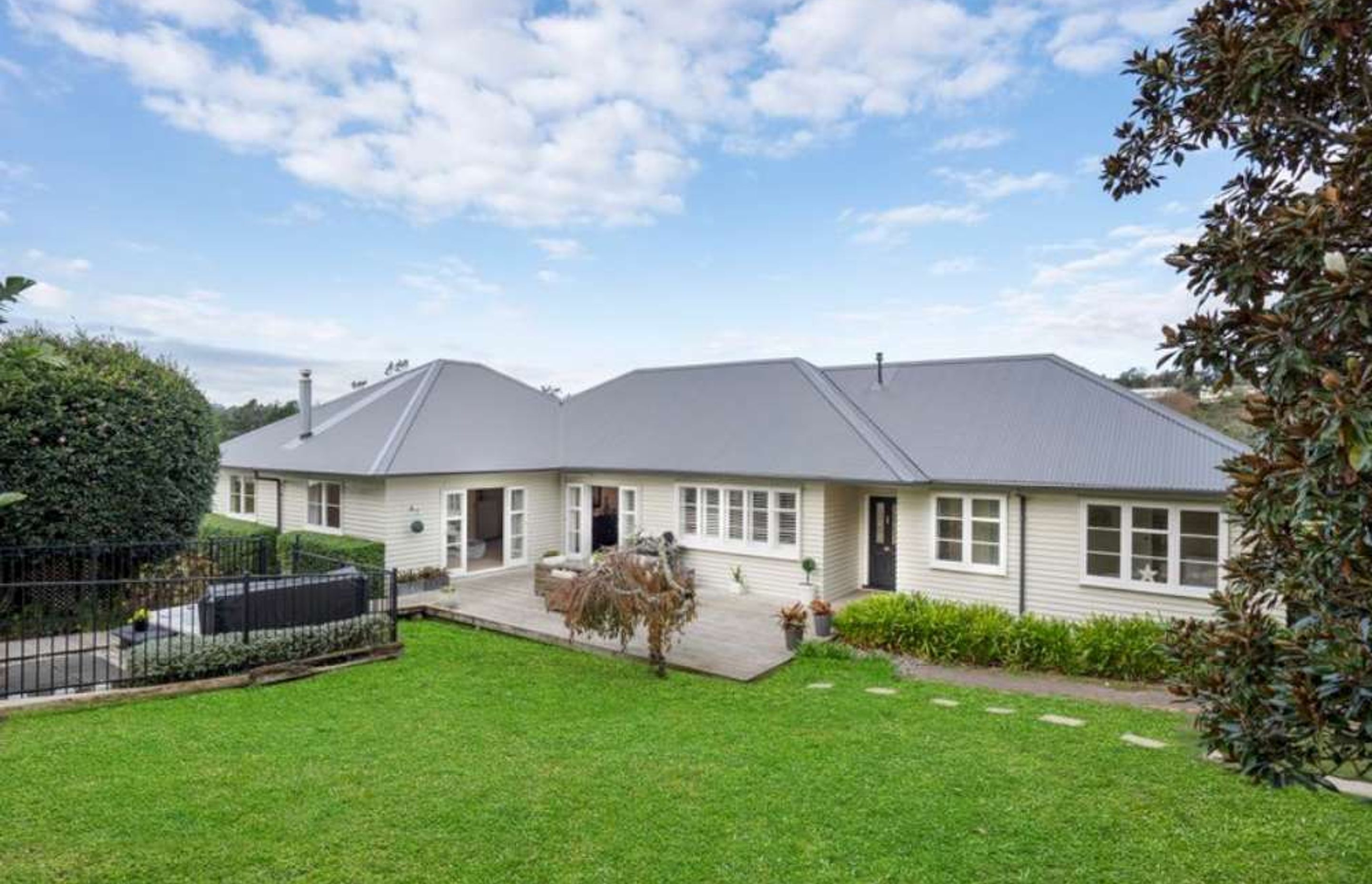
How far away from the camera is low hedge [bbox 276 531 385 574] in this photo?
14766 millimetres

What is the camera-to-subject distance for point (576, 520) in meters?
18.6

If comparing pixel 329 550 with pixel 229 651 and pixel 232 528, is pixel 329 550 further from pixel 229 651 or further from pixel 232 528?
pixel 229 651

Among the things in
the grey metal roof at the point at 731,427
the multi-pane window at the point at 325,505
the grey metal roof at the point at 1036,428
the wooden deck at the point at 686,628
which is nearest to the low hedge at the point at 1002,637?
the wooden deck at the point at 686,628

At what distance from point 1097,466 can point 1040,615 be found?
9.54 feet

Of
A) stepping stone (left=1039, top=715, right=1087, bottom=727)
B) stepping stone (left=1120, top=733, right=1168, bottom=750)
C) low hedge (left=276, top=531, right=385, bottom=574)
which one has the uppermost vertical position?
low hedge (left=276, top=531, right=385, bottom=574)

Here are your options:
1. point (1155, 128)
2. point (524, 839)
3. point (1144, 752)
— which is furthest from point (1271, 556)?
point (1144, 752)

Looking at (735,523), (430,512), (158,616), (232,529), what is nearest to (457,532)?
(430,512)

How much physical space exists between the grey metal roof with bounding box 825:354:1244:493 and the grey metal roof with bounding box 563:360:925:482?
0.79 meters

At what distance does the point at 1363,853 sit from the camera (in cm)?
493

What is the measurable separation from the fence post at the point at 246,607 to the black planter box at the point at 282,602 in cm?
3

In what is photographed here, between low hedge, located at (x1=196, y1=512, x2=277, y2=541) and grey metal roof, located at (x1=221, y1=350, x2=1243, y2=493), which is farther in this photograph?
low hedge, located at (x1=196, y1=512, x2=277, y2=541)

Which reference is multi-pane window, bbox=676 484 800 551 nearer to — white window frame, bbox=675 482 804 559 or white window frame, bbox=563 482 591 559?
white window frame, bbox=675 482 804 559

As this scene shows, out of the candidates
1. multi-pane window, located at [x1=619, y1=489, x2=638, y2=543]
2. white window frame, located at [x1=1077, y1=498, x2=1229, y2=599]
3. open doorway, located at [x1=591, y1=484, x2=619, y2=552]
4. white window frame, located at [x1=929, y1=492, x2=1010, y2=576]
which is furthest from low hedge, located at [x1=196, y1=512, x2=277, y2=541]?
white window frame, located at [x1=1077, y1=498, x2=1229, y2=599]

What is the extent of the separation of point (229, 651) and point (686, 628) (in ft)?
23.1
